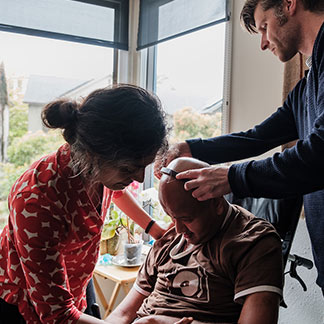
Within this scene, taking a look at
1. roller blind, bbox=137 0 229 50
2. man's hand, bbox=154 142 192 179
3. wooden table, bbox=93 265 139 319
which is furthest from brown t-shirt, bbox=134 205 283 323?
roller blind, bbox=137 0 229 50

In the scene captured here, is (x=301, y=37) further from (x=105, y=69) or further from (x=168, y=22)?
(x=105, y=69)

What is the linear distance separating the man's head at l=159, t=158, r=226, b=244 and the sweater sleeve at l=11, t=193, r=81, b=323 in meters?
0.36

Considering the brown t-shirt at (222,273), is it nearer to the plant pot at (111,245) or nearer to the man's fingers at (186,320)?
the man's fingers at (186,320)

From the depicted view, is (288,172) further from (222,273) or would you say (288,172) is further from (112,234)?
(112,234)

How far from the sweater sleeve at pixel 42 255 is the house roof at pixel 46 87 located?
1.92 meters

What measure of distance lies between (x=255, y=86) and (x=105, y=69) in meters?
1.40

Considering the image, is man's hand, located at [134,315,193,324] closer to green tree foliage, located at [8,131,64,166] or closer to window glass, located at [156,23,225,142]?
window glass, located at [156,23,225,142]

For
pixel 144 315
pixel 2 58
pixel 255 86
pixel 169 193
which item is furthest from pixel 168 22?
pixel 144 315

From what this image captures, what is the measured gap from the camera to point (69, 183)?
1309 mm

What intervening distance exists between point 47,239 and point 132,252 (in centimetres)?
143

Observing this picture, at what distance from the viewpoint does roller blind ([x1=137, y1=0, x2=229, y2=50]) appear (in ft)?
8.23

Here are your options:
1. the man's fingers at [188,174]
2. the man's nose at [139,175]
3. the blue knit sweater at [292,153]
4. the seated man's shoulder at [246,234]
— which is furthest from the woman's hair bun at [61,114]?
the seated man's shoulder at [246,234]

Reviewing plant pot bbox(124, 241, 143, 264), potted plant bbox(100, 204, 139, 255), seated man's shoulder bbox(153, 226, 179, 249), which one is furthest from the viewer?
potted plant bbox(100, 204, 139, 255)

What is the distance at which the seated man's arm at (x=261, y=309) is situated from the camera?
50.0 inches
